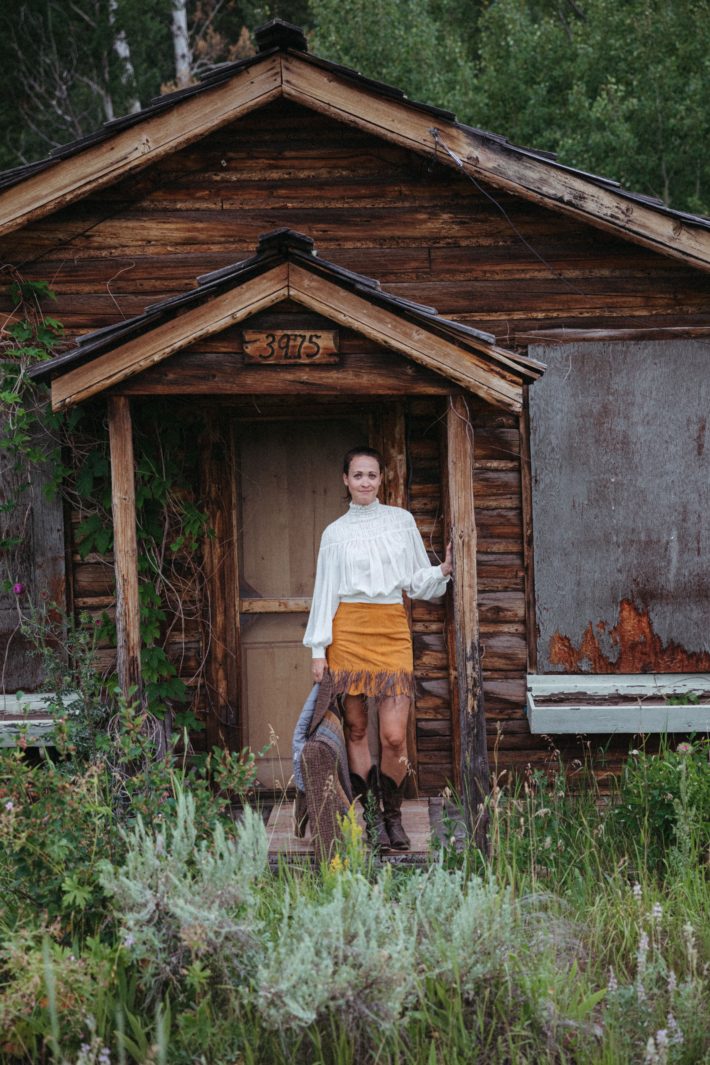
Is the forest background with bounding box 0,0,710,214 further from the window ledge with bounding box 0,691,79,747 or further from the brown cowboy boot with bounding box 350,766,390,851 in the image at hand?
the brown cowboy boot with bounding box 350,766,390,851

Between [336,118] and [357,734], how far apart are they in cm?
343

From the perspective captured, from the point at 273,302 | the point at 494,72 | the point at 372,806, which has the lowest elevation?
the point at 372,806

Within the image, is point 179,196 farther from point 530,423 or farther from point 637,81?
point 637,81

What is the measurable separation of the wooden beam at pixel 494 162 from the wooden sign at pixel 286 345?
1545 millimetres

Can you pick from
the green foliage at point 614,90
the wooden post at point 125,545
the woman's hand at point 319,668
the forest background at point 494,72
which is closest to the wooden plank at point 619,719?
the woman's hand at point 319,668

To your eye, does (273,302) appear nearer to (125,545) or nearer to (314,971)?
(125,545)

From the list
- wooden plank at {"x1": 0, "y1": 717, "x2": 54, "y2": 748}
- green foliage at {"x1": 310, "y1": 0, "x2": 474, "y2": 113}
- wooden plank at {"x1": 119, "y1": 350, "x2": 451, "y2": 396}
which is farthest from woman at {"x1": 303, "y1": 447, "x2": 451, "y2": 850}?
green foliage at {"x1": 310, "y1": 0, "x2": 474, "y2": 113}

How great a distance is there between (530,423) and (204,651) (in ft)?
7.87

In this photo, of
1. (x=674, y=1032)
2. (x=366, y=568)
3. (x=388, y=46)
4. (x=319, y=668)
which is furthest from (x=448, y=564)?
(x=388, y=46)

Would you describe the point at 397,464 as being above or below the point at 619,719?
above

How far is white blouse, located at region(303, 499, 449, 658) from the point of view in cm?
548

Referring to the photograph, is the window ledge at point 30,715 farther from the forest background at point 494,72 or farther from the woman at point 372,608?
the forest background at point 494,72

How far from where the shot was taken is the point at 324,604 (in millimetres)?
5520

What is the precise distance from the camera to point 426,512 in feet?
22.2
